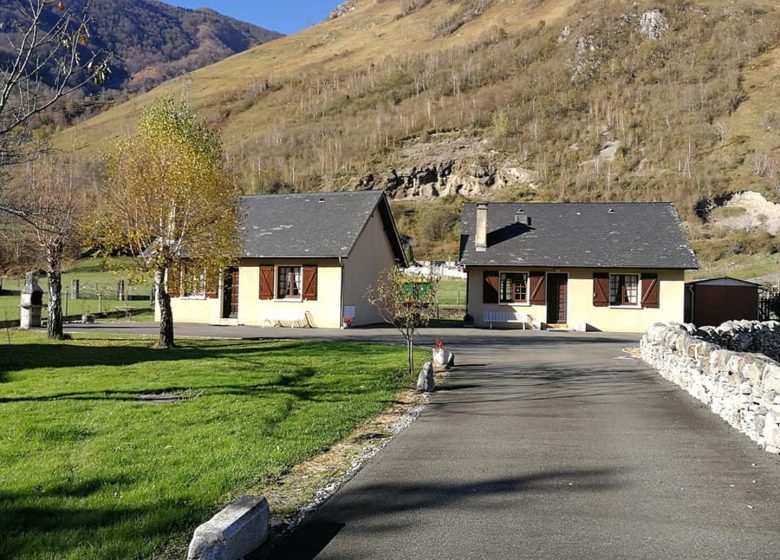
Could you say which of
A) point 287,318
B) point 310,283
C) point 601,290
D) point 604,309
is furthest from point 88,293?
point 604,309

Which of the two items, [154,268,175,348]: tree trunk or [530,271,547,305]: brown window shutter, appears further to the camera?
[530,271,547,305]: brown window shutter

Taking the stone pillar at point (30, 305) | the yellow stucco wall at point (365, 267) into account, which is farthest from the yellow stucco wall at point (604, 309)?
the stone pillar at point (30, 305)

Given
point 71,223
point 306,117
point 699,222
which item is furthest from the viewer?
point 306,117

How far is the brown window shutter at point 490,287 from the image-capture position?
27750mm

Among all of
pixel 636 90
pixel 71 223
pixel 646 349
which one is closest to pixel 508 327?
pixel 646 349

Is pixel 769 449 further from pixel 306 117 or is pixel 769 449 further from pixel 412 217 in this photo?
pixel 306 117

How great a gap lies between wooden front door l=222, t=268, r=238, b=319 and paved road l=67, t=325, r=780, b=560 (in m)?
19.3

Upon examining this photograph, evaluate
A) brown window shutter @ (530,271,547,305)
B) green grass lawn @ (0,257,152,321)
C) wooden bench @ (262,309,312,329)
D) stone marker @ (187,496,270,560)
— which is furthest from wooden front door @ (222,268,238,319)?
stone marker @ (187,496,270,560)

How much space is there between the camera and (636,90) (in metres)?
110

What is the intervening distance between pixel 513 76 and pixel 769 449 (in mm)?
129335

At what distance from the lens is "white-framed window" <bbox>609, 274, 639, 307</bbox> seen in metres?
27.1

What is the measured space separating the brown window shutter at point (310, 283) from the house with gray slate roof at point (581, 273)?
6121 millimetres

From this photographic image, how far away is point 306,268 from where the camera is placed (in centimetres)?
2673

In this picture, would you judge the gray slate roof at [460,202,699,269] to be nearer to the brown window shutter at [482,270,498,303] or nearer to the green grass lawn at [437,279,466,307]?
the brown window shutter at [482,270,498,303]
